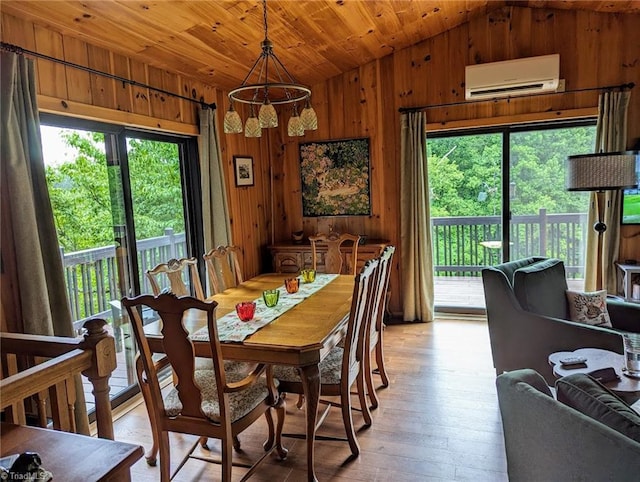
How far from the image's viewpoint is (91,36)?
273 centimetres

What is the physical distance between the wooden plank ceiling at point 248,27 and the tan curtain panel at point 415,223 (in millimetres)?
920

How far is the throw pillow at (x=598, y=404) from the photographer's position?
4.13 feet

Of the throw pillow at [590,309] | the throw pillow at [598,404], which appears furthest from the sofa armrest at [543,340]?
the throw pillow at [598,404]

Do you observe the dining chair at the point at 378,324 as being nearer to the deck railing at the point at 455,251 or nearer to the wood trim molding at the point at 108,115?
the deck railing at the point at 455,251

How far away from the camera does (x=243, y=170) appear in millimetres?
4672

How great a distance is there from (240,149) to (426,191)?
2000 millimetres

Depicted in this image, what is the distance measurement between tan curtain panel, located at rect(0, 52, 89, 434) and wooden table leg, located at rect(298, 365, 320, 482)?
114 cm

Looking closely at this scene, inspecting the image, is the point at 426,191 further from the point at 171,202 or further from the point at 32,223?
the point at 32,223

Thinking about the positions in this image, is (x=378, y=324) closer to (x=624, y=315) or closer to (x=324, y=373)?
(x=324, y=373)

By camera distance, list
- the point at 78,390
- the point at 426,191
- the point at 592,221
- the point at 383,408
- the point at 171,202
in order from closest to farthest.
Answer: the point at 78,390 < the point at 383,408 < the point at 171,202 < the point at 592,221 < the point at 426,191

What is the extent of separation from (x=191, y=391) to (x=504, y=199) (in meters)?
3.73

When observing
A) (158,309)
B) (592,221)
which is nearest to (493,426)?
(158,309)

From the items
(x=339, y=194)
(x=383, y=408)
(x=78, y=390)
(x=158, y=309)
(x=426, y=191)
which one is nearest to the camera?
(x=158, y=309)

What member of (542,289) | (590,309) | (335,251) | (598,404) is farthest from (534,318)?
(335,251)
